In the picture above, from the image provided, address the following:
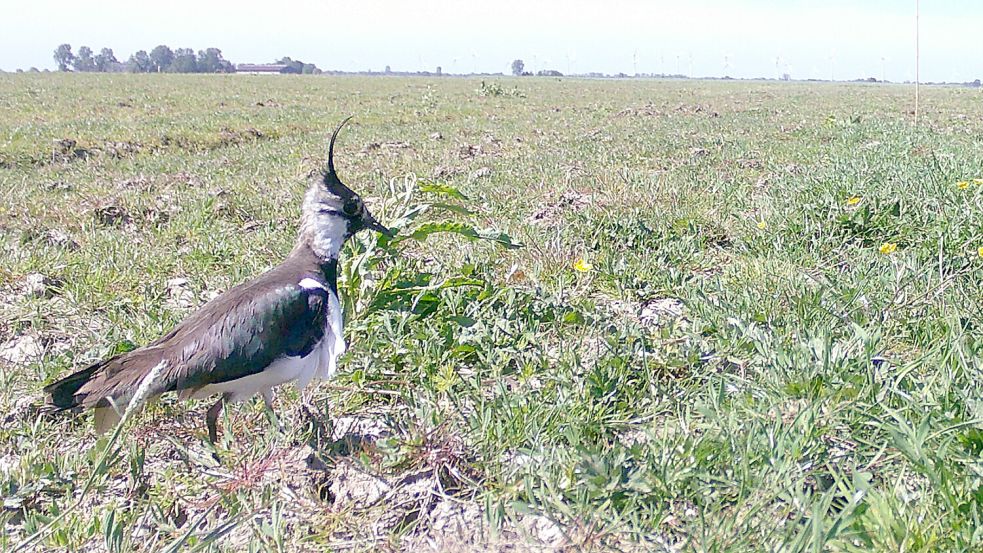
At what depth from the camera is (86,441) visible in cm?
290

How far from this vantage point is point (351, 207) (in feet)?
10.8

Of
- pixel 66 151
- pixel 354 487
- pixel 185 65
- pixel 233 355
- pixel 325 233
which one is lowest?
pixel 354 487

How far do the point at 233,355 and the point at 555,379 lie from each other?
4.10ft

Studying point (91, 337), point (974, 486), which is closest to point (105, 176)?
point (91, 337)

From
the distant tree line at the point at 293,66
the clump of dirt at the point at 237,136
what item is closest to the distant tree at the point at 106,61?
the distant tree line at the point at 293,66

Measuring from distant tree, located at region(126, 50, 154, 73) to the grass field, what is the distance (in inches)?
5025

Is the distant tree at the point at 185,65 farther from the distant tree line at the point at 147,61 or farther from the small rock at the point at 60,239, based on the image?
the small rock at the point at 60,239

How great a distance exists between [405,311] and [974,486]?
2374 millimetres

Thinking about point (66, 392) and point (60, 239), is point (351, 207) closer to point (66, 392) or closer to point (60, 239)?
point (66, 392)

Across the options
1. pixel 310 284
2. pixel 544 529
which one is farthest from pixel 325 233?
pixel 544 529

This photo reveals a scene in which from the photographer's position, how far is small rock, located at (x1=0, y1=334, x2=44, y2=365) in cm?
357

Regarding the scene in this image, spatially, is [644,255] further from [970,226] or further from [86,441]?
[86,441]

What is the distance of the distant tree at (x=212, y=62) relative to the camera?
111 meters

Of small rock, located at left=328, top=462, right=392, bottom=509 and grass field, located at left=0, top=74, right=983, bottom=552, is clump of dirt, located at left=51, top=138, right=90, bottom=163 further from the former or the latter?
small rock, located at left=328, top=462, right=392, bottom=509
